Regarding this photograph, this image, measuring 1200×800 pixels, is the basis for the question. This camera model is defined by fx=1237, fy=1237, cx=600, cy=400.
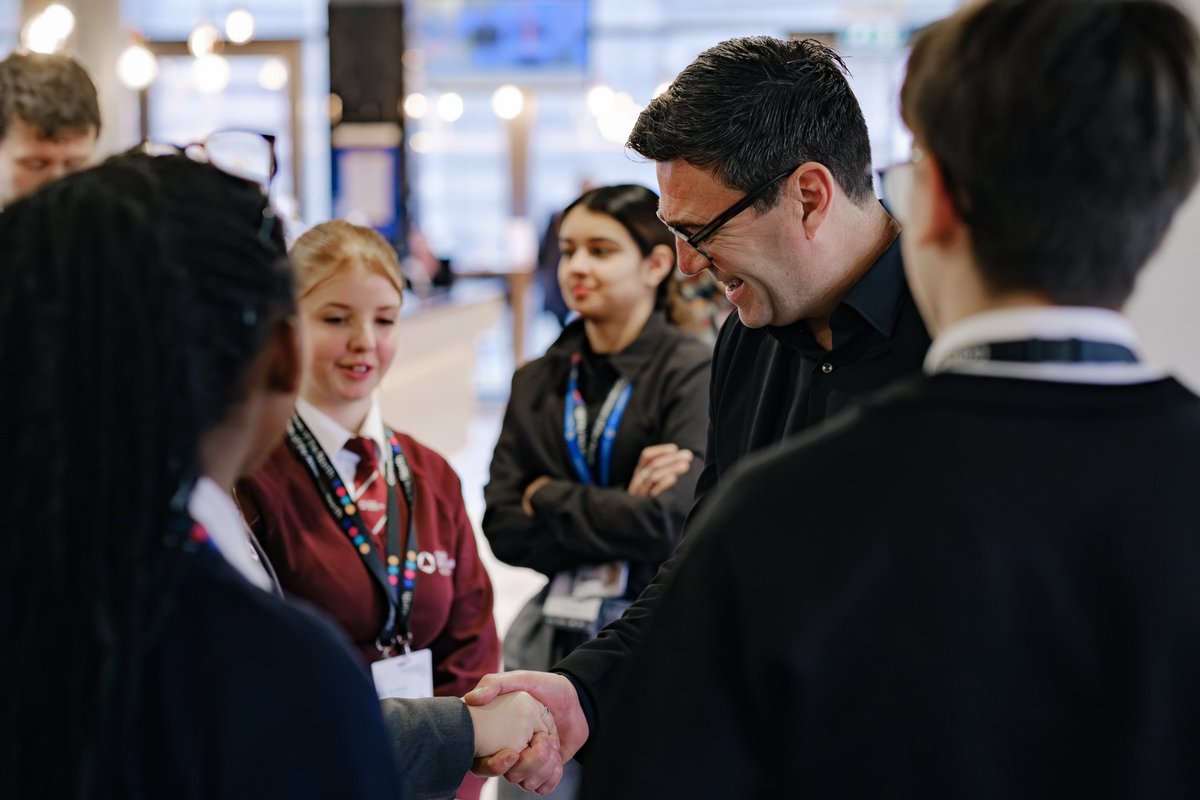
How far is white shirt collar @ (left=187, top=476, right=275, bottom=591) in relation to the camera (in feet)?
3.18

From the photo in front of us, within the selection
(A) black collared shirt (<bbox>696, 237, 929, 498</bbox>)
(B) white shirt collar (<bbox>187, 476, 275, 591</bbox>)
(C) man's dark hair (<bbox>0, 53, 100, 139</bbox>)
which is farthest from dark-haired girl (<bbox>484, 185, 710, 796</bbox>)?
(B) white shirt collar (<bbox>187, 476, 275, 591</bbox>)

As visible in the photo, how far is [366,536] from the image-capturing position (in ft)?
7.36

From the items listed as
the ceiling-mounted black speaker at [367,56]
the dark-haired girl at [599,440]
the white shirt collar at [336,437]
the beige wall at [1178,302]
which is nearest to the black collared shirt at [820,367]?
the white shirt collar at [336,437]

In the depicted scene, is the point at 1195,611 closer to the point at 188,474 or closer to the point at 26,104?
the point at 188,474

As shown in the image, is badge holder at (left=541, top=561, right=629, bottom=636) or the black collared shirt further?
badge holder at (left=541, top=561, right=629, bottom=636)

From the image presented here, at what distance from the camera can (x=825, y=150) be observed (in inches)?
76.5

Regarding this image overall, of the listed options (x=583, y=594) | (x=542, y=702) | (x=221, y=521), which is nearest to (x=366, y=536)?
(x=542, y=702)

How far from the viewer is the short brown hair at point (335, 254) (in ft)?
7.92

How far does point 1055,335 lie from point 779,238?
1064 mm

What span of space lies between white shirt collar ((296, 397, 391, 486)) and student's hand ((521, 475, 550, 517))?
0.65 m

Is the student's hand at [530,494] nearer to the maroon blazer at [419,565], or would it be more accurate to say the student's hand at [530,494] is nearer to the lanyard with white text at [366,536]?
the maroon blazer at [419,565]

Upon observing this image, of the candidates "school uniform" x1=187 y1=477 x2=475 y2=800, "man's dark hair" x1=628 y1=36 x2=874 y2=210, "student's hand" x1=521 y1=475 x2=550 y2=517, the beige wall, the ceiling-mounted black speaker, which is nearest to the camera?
"school uniform" x1=187 y1=477 x2=475 y2=800

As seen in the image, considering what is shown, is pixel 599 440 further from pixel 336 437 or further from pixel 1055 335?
pixel 1055 335

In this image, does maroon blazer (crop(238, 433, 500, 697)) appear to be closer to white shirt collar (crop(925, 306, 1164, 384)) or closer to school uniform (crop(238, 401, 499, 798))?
school uniform (crop(238, 401, 499, 798))
